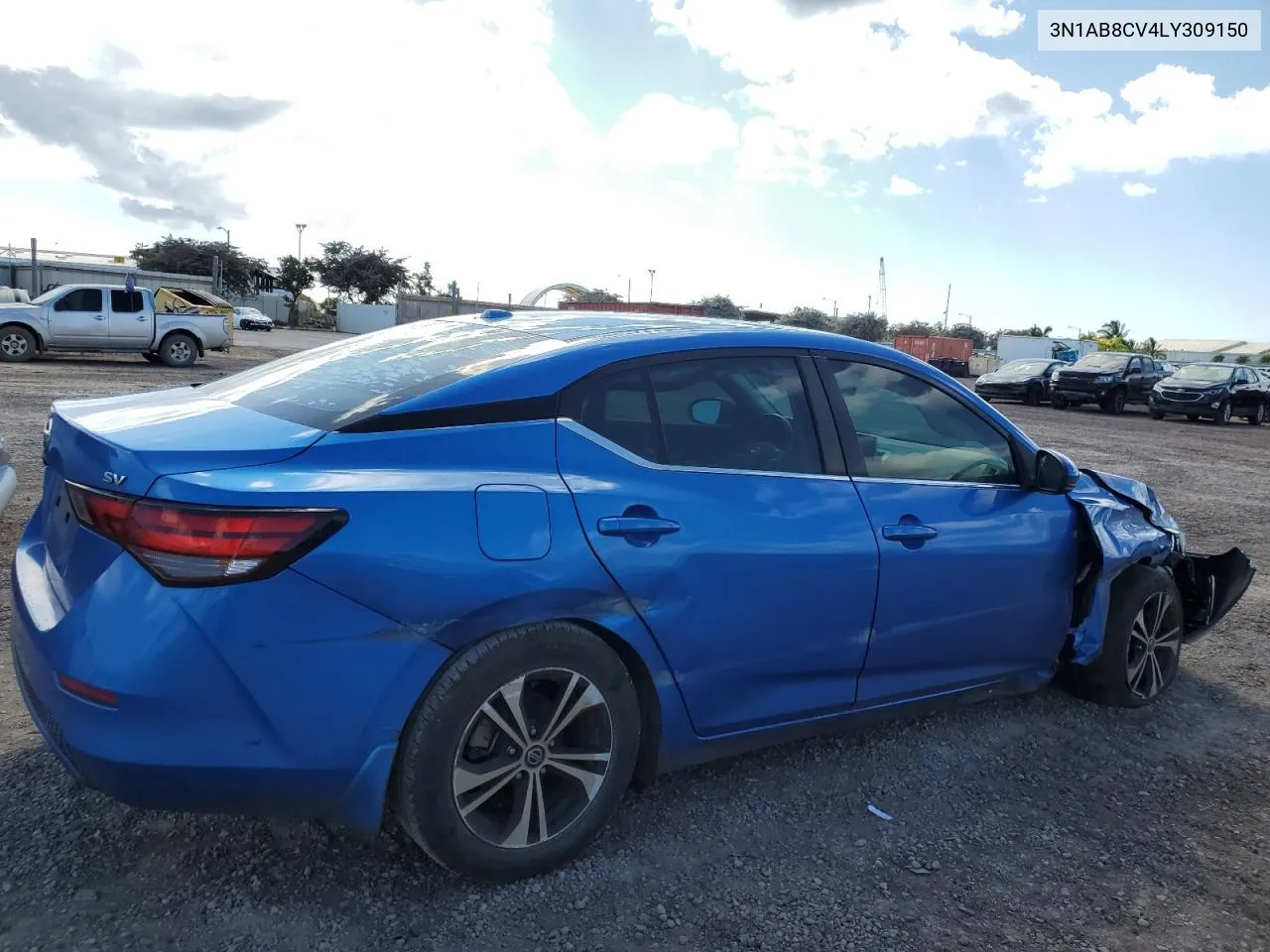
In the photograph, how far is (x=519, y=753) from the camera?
A: 259 cm

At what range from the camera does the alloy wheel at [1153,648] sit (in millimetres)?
4172

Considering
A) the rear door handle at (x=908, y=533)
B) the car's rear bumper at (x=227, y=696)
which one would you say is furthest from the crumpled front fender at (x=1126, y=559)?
the car's rear bumper at (x=227, y=696)

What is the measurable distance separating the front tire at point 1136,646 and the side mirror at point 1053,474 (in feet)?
2.37

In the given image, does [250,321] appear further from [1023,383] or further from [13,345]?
[1023,383]

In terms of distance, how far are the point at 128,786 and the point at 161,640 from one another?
0.37 m

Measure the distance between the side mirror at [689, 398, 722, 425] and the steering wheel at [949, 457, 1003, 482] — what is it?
3.33ft

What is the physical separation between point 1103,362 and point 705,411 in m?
26.1

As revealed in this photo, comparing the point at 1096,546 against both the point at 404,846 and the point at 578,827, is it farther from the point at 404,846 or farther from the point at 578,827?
the point at 404,846

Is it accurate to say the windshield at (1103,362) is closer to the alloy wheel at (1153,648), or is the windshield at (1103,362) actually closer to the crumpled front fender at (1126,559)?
the crumpled front fender at (1126,559)

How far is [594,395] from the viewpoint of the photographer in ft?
9.23

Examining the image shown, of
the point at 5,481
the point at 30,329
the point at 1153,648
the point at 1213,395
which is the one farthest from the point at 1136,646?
the point at 1213,395

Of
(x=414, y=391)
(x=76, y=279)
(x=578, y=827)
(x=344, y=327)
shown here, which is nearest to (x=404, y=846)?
(x=578, y=827)

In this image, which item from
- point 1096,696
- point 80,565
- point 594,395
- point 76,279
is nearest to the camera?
point 80,565

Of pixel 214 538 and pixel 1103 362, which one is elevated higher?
pixel 1103 362
